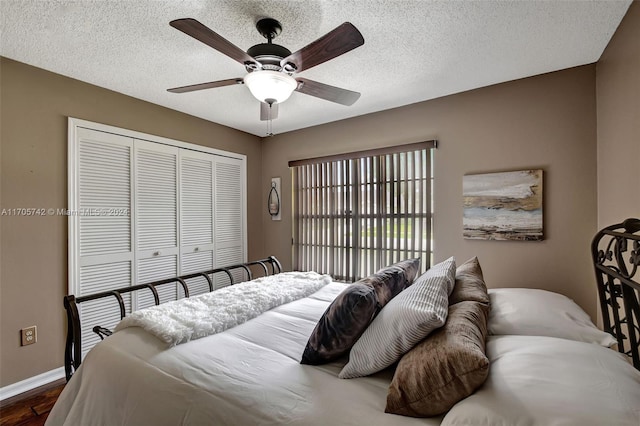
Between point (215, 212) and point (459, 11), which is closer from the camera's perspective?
point (459, 11)

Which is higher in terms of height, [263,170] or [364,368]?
[263,170]

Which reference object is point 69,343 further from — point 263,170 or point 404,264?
point 263,170

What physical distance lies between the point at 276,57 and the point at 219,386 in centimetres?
170

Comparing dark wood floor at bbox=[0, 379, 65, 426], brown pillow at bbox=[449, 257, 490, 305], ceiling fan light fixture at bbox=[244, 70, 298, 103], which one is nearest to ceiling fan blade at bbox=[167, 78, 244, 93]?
ceiling fan light fixture at bbox=[244, 70, 298, 103]

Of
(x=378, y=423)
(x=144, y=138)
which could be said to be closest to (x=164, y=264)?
(x=144, y=138)

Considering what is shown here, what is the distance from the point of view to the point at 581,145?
2.34m

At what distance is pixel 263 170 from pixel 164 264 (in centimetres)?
192

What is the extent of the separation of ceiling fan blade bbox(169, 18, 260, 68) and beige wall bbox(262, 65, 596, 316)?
2.06 meters

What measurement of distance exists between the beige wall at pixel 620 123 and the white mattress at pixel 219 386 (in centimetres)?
182

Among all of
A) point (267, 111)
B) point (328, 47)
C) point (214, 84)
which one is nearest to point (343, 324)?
point (328, 47)

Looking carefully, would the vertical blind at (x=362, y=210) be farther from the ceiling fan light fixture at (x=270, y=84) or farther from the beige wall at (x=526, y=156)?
the ceiling fan light fixture at (x=270, y=84)

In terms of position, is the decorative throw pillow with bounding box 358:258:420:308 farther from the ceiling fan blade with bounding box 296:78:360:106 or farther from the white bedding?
the ceiling fan blade with bounding box 296:78:360:106

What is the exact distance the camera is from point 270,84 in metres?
1.74

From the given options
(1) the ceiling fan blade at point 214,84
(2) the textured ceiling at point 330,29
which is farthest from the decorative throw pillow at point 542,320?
(1) the ceiling fan blade at point 214,84
